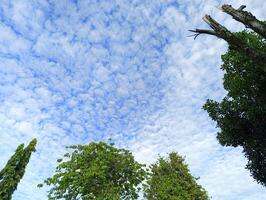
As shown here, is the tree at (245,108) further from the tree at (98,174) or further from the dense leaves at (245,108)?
the tree at (98,174)

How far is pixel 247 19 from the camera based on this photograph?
12.8m

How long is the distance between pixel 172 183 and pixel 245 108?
2886 centimetres

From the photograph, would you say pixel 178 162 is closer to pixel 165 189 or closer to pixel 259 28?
pixel 165 189

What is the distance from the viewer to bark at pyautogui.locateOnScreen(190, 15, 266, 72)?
42.0ft

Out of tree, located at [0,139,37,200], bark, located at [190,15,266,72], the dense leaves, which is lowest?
bark, located at [190,15,266,72]

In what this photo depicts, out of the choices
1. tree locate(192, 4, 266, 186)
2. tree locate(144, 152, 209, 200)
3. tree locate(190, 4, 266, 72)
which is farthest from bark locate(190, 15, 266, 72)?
tree locate(144, 152, 209, 200)

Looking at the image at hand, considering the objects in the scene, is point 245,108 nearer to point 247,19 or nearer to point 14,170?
point 247,19

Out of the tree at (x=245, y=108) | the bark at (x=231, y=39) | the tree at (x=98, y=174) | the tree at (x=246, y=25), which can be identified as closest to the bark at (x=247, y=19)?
the tree at (x=246, y=25)

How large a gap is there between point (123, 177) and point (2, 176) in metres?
19.6

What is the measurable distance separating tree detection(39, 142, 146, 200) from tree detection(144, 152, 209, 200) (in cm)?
916

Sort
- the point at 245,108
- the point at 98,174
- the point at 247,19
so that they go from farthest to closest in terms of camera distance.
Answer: the point at 98,174 < the point at 245,108 < the point at 247,19

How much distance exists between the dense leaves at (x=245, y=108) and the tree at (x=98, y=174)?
46.8ft

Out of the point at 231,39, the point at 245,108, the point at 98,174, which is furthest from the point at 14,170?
the point at 231,39

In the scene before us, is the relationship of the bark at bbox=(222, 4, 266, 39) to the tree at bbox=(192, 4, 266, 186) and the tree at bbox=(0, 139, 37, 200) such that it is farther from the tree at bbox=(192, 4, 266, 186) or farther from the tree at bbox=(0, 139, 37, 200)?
the tree at bbox=(0, 139, 37, 200)
